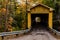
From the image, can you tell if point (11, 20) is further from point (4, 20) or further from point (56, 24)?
point (56, 24)

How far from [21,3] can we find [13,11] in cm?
939

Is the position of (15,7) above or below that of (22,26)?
above

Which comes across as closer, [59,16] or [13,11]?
[59,16]

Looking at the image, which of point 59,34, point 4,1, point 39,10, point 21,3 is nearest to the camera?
point 59,34

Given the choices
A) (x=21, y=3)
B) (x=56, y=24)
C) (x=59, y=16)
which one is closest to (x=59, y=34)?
(x=56, y=24)

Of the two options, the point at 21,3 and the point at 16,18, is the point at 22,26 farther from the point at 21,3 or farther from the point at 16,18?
the point at 21,3

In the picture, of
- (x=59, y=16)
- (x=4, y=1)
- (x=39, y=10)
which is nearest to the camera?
(x=39, y=10)

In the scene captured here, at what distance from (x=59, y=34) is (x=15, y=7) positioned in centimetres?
3428

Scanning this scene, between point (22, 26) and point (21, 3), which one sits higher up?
point (21, 3)

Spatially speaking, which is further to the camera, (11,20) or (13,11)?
(13,11)

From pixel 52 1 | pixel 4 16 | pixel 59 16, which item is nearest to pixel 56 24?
pixel 59 16

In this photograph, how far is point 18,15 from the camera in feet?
140

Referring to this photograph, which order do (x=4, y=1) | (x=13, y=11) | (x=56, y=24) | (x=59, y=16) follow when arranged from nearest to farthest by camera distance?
(x=56, y=24)
(x=59, y=16)
(x=4, y=1)
(x=13, y=11)

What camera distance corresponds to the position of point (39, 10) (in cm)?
3003
